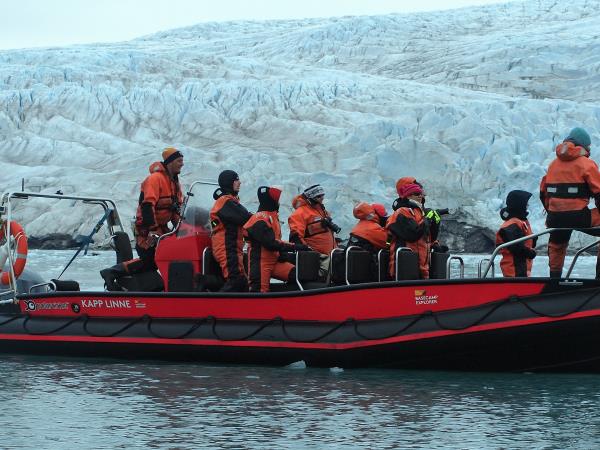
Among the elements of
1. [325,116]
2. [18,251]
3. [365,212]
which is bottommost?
[18,251]

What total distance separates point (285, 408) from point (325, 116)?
25.3 meters

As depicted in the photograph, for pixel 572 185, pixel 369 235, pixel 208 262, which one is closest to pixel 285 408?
pixel 369 235

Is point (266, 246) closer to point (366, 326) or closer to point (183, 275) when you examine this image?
point (183, 275)

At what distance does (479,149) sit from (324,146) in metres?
4.43

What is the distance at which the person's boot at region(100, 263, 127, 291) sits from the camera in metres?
8.55

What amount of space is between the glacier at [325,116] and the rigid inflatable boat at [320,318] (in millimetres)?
16626

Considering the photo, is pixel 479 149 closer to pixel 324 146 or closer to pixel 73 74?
pixel 324 146

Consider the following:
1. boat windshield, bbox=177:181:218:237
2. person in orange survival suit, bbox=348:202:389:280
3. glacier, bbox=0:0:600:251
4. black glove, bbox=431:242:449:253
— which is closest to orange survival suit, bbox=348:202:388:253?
person in orange survival suit, bbox=348:202:389:280

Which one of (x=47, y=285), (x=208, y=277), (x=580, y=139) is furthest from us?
(x=47, y=285)

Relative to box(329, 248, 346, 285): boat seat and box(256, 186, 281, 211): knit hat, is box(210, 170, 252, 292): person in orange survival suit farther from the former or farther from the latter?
box(329, 248, 346, 285): boat seat

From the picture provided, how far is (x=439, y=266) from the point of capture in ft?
26.1

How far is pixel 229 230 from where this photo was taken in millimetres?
7953

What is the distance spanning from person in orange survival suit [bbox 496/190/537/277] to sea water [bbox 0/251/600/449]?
1005 mm

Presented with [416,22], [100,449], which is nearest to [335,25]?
[416,22]
